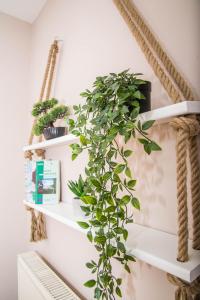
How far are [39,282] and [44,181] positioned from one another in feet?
1.94

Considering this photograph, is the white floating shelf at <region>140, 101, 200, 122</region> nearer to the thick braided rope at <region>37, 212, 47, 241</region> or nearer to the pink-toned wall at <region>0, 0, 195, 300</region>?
the pink-toned wall at <region>0, 0, 195, 300</region>

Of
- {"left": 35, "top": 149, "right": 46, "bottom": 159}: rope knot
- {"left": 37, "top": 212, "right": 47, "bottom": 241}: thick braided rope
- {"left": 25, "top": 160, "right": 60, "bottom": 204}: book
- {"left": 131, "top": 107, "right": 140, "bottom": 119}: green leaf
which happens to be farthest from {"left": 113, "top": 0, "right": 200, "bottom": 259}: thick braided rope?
{"left": 37, "top": 212, "right": 47, "bottom": 241}: thick braided rope

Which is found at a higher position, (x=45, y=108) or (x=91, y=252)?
(x=45, y=108)

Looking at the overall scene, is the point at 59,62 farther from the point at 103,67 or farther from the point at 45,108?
the point at 103,67

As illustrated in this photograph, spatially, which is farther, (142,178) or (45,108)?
(45,108)

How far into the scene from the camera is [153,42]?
30.4 inches

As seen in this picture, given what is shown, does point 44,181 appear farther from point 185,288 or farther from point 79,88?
point 185,288

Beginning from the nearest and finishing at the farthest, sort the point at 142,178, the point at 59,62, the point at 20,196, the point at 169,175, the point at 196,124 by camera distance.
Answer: the point at 196,124, the point at 169,175, the point at 142,178, the point at 59,62, the point at 20,196

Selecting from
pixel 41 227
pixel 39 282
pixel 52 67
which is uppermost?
pixel 52 67

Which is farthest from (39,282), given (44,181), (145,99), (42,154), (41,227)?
(145,99)

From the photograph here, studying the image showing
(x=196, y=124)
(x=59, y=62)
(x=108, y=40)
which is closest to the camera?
(x=196, y=124)

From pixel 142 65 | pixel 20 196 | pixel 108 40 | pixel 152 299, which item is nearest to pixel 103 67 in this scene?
pixel 108 40

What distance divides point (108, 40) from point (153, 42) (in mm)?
349

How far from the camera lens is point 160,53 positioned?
0.75 meters
